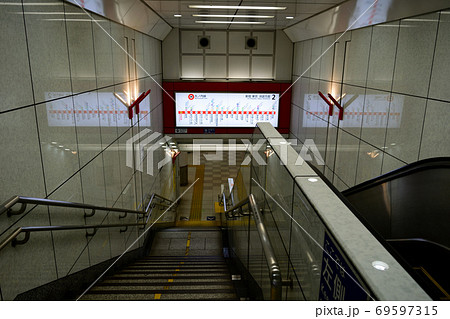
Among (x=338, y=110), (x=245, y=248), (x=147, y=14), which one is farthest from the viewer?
(x=338, y=110)

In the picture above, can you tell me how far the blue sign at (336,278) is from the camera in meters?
1.25

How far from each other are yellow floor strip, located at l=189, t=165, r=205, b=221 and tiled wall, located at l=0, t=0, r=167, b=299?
4726mm

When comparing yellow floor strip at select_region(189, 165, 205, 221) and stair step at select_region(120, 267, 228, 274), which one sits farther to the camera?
yellow floor strip at select_region(189, 165, 205, 221)

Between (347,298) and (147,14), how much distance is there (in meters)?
5.91

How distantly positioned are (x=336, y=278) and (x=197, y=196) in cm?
1026

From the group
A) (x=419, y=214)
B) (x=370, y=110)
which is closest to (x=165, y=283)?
(x=419, y=214)

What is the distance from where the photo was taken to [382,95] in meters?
5.03

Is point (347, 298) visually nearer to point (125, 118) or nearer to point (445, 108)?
point (445, 108)

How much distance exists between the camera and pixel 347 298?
130 centimetres

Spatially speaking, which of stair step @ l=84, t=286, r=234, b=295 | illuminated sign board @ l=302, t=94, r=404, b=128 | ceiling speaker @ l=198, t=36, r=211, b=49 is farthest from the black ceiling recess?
stair step @ l=84, t=286, r=234, b=295

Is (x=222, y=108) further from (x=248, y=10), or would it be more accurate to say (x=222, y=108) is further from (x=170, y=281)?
(x=170, y=281)

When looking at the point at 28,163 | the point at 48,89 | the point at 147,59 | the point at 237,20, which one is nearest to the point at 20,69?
Result: the point at 48,89

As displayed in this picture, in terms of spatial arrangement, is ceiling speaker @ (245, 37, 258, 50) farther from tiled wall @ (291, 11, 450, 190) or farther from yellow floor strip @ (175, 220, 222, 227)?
yellow floor strip @ (175, 220, 222, 227)

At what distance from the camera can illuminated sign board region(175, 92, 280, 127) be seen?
32.8ft
